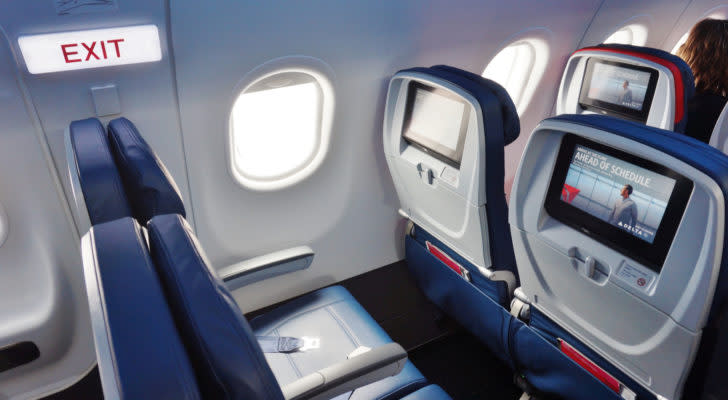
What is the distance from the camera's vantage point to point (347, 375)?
5.32 feet

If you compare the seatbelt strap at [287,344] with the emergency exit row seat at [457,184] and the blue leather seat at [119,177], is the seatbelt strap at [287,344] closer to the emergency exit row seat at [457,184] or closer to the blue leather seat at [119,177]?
the emergency exit row seat at [457,184]

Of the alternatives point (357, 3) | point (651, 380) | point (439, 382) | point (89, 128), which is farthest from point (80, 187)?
point (439, 382)

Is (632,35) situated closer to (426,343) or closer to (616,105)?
(616,105)

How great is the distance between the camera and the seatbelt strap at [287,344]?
2100 millimetres

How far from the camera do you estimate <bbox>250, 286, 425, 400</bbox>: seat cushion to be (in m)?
1.92

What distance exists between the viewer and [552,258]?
5.93ft

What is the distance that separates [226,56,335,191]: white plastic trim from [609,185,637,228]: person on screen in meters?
1.52

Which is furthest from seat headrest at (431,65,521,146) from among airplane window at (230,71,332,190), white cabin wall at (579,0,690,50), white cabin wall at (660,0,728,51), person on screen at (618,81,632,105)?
white cabin wall at (660,0,728,51)

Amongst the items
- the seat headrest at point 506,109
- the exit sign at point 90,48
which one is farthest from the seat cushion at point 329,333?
the exit sign at point 90,48

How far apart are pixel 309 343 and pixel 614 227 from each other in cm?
136

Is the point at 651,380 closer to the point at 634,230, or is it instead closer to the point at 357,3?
the point at 634,230

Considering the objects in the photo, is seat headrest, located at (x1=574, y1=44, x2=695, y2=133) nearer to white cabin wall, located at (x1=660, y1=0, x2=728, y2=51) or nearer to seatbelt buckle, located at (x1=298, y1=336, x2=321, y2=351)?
white cabin wall, located at (x1=660, y1=0, x2=728, y2=51)

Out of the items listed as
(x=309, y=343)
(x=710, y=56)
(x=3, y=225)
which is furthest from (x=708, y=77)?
(x=3, y=225)

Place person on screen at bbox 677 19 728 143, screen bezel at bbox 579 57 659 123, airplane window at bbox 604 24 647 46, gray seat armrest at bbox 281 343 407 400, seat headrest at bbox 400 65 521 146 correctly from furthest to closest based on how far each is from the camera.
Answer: airplane window at bbox 604 24 647 46 → person on screen at bbox 677 19 728 143 → screen bezel at bbox 579 57 659 123 → seat headrest at bbox 400 65 521 146 → gray seat armrest at bbox 281 343 407 400
